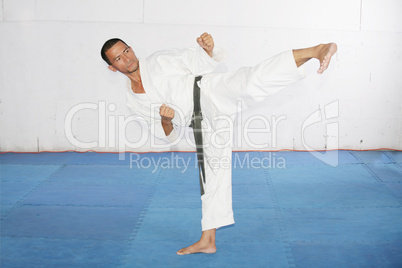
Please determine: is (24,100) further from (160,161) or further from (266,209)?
(266,209)

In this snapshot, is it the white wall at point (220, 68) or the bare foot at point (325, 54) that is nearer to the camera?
the bare foot at point (325, 54)

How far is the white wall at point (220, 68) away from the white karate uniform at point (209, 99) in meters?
2.22

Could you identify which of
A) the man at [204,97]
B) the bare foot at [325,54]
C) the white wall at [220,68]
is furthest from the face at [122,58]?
the white wall at [220,68]

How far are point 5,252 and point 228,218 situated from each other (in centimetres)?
155

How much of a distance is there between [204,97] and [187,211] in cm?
122

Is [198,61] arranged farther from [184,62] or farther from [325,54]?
[325,54]

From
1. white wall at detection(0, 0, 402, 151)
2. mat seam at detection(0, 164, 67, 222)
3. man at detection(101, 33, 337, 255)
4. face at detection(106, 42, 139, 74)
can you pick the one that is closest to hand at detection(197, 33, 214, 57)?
man at detection(101, 33, 337, 255)

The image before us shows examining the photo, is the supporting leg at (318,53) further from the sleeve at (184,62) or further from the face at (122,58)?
the face at (122,58)

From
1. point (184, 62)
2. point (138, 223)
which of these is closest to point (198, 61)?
point (184, 62)

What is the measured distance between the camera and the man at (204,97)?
2541 millimetres

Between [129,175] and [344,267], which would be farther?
[129,175]

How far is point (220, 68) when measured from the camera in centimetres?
498

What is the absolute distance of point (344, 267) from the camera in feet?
8.52

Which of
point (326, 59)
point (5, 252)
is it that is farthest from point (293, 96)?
point (5, 252)
